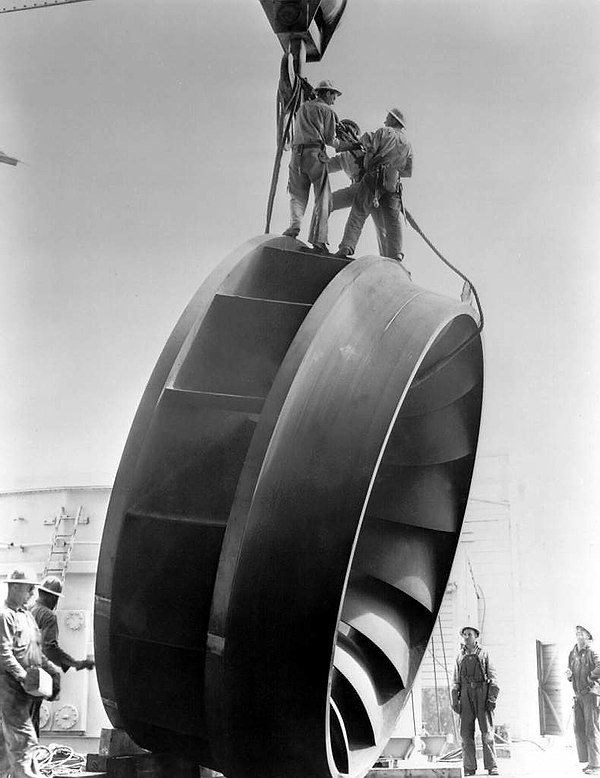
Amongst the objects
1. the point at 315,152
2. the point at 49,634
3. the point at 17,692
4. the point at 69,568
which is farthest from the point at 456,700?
the point at 315,152

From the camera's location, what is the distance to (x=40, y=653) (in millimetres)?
5059

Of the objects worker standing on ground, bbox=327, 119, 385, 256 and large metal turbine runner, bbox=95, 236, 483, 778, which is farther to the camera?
worker standing on ground, bbox=327, 119, 385, 256

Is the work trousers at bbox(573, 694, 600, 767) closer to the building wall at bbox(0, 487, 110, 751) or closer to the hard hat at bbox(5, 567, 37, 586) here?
the building wall at bbox(0, 487, 110, 751)

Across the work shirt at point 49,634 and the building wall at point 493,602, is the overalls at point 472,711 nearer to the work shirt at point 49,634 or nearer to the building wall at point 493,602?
the building wall at point 493,602

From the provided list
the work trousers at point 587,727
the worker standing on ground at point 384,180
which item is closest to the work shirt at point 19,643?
the worker standing on ground at point 384,180

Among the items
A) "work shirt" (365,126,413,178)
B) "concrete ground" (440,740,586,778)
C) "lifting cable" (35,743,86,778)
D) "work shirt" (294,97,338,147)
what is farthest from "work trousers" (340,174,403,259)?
"lifting cable" (35,743,86,778)

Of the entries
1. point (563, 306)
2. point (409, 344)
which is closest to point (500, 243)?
point (563, 306)

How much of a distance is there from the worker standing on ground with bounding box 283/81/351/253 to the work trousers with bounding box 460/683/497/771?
3.55 meters

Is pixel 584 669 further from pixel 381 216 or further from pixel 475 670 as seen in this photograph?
pixel 381 216

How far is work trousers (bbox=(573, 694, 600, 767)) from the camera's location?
541 centimetres

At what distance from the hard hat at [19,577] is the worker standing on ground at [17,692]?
691mm

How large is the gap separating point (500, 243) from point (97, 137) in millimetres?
3504

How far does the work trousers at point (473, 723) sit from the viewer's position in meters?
5.66

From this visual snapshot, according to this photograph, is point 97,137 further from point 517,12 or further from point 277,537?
point 277,537
